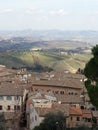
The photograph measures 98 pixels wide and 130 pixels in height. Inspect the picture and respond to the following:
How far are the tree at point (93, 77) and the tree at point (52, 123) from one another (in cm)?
1380

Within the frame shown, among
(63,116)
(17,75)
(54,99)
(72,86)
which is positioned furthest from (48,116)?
(17,75)

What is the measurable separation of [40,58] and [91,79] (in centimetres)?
12022

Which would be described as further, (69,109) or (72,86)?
(72,86)

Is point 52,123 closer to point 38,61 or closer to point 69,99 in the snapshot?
point 69,99

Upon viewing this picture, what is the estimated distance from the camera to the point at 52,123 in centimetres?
3775

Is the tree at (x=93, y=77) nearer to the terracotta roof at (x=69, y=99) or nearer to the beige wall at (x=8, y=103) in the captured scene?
the terracotta roof at (x=69, y=99)

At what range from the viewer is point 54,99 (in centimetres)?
5175

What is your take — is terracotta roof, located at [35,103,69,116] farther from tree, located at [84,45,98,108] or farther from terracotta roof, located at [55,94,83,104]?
tree, located at [84,45,98,108]

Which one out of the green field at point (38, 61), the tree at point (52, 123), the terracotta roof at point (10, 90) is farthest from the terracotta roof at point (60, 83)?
the green field at point (38, 61)

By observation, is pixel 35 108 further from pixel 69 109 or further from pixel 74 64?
pixel 74 64

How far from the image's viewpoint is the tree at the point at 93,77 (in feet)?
75.2

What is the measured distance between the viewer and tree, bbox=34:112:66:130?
37625mm

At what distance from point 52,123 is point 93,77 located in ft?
46.6

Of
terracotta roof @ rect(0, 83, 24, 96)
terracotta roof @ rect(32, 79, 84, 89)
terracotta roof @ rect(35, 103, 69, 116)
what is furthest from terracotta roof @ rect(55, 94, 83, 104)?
terracotta roof @ rect(32, 79, 84, 89)
